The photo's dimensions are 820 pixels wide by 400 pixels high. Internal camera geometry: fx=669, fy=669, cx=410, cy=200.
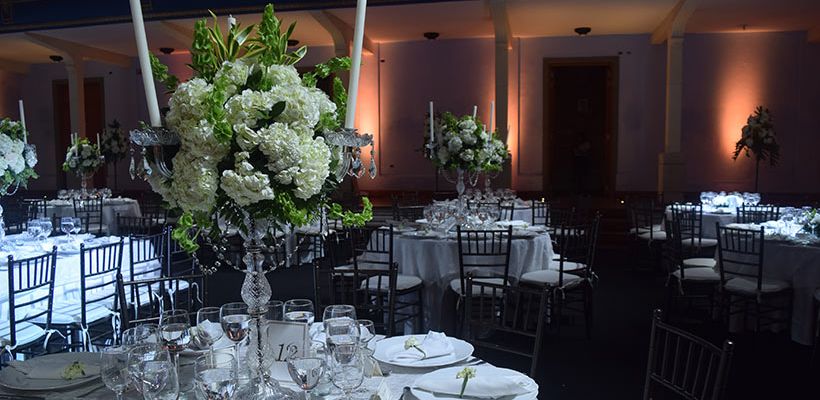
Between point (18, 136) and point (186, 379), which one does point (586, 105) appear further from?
point (186, 379)

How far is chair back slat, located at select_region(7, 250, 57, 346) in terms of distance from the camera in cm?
359

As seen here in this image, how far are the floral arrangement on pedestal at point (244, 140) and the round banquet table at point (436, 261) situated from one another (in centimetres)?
348

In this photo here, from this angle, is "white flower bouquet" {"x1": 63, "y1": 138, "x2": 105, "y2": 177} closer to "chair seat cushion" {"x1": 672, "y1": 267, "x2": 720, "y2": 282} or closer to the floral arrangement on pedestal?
"chair seat cushion" {"x1": 672, "y1": 267, "x2": 720, "y2": 282}

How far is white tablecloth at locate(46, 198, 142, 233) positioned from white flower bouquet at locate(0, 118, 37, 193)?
3984mm

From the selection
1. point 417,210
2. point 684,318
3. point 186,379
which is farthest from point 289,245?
point 186,379

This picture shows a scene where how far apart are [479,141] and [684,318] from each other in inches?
95.0

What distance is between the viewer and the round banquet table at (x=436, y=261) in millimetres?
5164

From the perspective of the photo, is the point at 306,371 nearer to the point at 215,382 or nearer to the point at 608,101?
the point at 215,382

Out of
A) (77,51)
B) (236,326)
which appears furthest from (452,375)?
(77,51)

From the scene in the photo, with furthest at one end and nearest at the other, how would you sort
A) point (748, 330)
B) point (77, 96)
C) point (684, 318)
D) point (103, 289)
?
point (77, 96), point (684, 318), point (748, 330), point (103, 289)

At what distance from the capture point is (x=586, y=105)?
15.2 metres

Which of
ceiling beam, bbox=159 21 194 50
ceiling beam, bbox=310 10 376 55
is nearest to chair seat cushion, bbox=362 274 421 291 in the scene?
ceiling beam, bbox=310 10 376 55

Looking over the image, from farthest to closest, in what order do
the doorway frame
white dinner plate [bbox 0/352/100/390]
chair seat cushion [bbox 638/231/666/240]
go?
the doorway frame → chair seat cushion [bbox 638/231/666/240] → white dinner plate [bbox 0/352/100/390]

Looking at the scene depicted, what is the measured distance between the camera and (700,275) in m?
5.48
